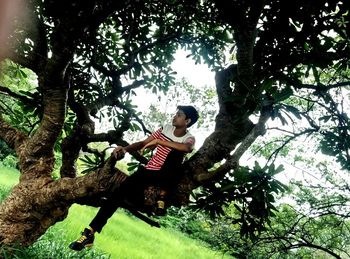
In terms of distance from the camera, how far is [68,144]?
4.52m

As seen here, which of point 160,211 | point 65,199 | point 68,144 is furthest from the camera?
point 68,144

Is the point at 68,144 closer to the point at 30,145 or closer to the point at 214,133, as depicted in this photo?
the point at 30,145

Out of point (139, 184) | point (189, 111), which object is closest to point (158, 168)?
point (139, 184)

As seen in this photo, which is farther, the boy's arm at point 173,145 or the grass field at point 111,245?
the grass field at point 111,245

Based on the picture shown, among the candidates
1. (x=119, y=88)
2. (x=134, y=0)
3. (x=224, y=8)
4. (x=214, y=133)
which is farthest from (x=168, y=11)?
(x=214, y=133)

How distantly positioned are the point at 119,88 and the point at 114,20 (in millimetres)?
1179

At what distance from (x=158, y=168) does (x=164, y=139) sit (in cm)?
32

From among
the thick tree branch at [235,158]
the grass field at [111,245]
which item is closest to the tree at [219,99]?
the thick tree branch at [235,158]

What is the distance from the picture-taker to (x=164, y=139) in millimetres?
3572

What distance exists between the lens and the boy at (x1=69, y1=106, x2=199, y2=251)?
10.9 feet

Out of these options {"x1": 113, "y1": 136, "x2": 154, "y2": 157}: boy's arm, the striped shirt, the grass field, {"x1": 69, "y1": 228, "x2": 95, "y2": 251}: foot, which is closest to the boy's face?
the striped shirt

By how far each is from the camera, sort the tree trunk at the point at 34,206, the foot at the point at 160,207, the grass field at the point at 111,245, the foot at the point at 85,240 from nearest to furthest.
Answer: the foot at the point at 160,207 → the foot at the point at 85,240 → the tree trunk at the point at 34,206 → the grass field at the point at 111,245

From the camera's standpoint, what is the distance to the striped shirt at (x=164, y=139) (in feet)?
11.2

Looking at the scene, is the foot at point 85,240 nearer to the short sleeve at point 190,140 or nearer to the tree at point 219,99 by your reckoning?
the tree at point 219,99
